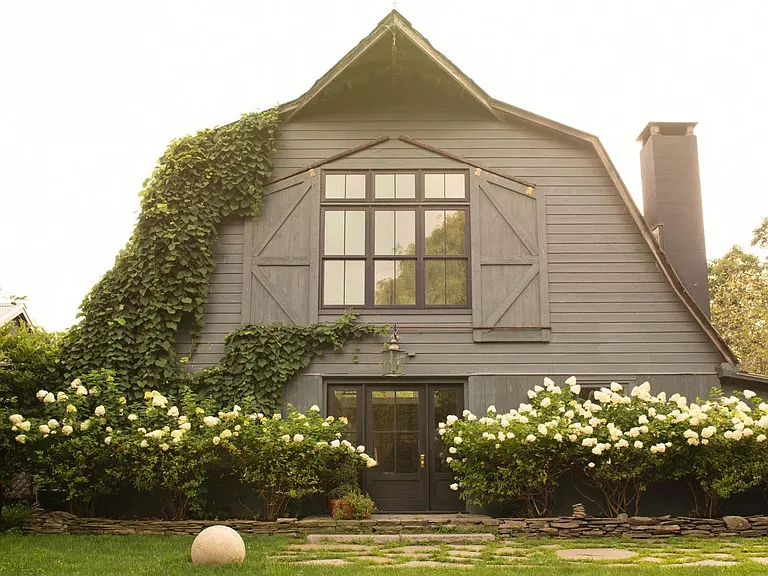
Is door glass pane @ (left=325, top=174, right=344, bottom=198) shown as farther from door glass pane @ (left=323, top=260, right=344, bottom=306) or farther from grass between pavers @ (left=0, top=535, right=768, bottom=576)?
grass between pavers @ (left=0, top=535, right=768, bottom=576)

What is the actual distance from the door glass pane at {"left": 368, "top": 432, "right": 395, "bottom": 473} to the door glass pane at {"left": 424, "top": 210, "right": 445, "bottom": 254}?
105 inches

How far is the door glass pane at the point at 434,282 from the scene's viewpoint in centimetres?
1159

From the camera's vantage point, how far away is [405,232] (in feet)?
38.9

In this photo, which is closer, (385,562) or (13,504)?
(385,562)

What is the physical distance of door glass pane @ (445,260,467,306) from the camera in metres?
11.6

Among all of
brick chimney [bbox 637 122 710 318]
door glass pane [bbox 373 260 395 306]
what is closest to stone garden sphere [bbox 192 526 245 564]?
door glass pane [bbox 373 260 395 306]

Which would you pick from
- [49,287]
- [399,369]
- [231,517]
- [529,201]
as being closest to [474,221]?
[529,201]

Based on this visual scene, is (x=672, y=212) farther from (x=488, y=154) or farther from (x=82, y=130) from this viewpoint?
(x=82, y=130)

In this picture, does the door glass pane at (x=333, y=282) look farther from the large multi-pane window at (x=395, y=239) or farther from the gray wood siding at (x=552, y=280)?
the gray wood siding at (x=552, y=280)

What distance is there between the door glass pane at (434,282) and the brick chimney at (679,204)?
3628mm

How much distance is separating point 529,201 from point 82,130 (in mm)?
12617

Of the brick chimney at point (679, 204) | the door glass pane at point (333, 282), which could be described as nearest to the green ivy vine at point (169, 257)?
Result: the door glass pane at point (333, 282)

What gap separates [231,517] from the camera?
1078cm

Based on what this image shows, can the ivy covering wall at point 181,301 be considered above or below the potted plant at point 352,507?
above
